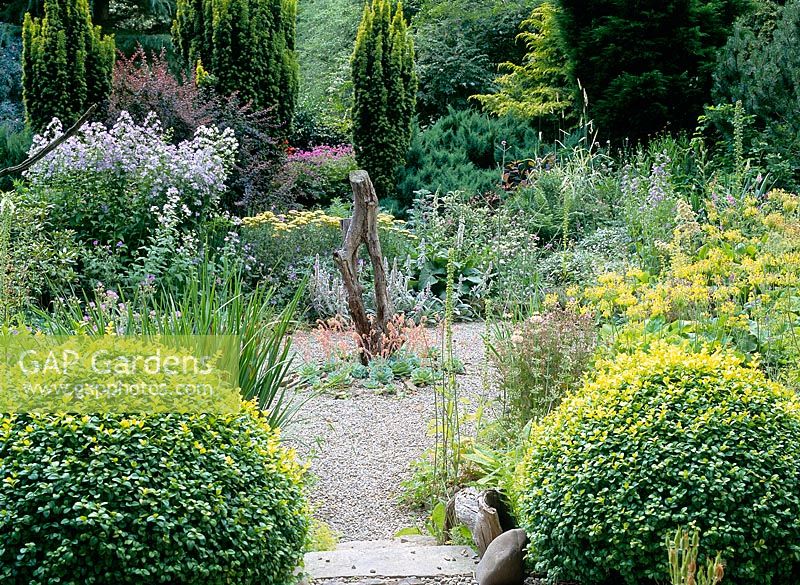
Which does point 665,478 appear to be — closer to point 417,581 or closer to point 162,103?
point 417,581

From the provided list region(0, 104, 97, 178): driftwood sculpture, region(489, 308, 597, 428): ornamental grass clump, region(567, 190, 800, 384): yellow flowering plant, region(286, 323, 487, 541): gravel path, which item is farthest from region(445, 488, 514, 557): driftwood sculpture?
region(0, 104, 97, 178): driftwood sculpture

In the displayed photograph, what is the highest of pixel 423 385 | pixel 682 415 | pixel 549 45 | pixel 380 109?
pixel 549 45

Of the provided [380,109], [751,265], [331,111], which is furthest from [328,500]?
[331,111]

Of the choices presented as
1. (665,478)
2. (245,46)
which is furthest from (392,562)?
(245,46)

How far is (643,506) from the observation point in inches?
103

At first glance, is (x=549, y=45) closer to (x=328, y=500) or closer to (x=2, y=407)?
(x=328, y=500)

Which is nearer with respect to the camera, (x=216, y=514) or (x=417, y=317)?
(x=216, y=514)

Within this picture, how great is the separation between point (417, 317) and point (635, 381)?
4.33 meters

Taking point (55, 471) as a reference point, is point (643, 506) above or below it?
below

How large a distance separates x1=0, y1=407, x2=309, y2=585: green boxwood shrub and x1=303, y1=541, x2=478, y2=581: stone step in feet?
1.34

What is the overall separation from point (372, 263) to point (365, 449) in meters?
1.75

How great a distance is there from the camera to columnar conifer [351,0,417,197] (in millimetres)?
11117

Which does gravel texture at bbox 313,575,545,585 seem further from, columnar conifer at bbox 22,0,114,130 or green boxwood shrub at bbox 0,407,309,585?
columnar conifer at bbox 22,0,114,130

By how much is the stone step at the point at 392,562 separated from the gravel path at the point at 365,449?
470mm
